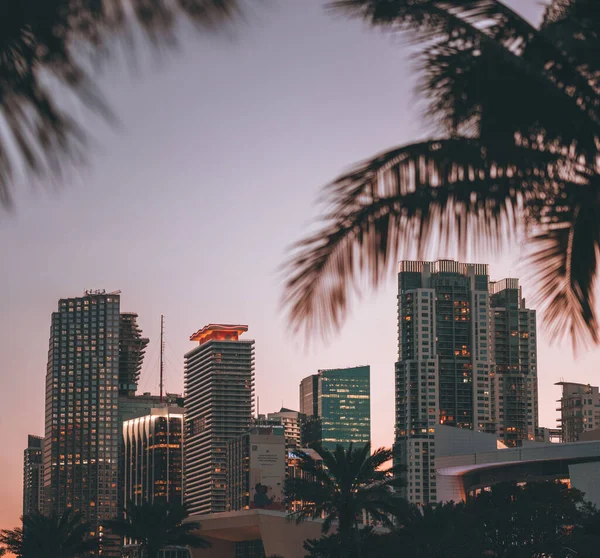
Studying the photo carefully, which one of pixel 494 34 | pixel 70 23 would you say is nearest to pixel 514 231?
pixel 494 34

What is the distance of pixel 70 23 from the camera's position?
2932 mm

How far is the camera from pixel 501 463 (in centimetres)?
10425

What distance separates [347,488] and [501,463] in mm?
64921

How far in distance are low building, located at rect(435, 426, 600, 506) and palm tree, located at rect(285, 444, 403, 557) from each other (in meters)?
54.0

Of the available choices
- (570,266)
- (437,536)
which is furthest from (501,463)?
(570,266)

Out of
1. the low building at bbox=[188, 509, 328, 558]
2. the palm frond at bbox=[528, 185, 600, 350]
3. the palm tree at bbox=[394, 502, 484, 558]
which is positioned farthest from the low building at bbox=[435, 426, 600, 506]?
the palm frond at bbox=[528, 185, 600, 350]

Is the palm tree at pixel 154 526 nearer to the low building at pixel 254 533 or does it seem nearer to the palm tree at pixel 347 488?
the palm tree at pixel 347 488

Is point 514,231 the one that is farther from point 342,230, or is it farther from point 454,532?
point 454,532

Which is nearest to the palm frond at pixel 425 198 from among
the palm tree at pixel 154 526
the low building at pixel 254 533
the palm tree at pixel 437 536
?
the palm tree at pixel 437 536

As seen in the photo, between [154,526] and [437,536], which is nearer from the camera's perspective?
[437,536]

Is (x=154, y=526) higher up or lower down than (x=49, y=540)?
higher up

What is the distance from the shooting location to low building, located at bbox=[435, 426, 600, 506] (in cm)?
9425

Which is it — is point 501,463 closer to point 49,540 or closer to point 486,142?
point 49,540

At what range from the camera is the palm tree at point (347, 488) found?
137ft
